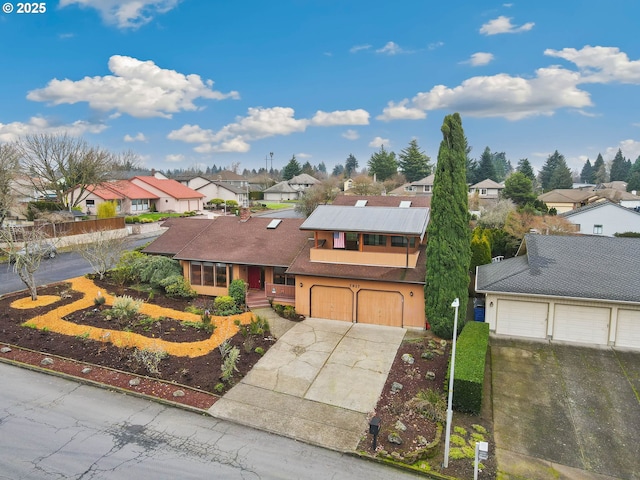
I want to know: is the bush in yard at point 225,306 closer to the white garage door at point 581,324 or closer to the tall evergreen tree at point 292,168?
the white garage door at point 581,324

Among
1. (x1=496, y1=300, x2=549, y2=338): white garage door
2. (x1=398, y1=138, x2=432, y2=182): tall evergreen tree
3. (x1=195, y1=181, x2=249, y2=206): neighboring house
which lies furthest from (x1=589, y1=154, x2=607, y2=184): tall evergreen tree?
(x1=496, y1=300, x2=549, y2=338): white garage door

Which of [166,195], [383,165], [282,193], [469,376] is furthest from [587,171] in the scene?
[469,376]

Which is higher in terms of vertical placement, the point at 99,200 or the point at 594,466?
the point at 99,200

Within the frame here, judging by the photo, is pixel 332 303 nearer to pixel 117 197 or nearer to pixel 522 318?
pixel 522 318

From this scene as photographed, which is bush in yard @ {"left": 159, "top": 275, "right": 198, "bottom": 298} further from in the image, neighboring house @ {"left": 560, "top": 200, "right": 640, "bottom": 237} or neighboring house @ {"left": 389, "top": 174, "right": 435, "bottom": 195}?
neighboring house @ {"left": 389, "top": 174, "right": 435, "bottom": 195}

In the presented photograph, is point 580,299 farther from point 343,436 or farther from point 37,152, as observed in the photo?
point 37,152

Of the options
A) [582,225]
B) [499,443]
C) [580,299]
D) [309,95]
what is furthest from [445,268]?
[582,225]
